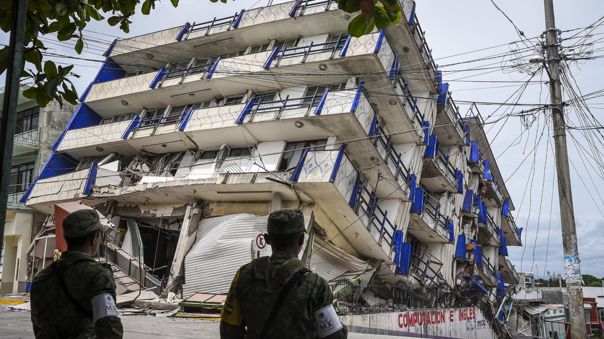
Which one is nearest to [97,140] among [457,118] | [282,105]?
[282,105]

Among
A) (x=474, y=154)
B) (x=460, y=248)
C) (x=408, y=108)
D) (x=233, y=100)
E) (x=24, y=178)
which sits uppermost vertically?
(x=474, y=154)

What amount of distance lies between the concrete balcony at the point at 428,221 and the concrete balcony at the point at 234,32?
765cm

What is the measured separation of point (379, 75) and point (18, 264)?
17.7m

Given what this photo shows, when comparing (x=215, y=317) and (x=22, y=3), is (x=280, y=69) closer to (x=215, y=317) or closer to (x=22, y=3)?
(x=215, y=317)

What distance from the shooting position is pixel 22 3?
2295 millimetres

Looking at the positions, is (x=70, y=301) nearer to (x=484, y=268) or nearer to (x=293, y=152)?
(x=293, y=152)

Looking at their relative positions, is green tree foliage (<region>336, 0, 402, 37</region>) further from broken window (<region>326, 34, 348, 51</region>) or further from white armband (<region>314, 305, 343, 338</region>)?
broken window (<region>326, 34, 348, 51</region>)

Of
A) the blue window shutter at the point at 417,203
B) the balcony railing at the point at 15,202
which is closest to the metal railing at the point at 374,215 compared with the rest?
the blue window shutter at the point at 417,203

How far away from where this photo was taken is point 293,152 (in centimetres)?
1786

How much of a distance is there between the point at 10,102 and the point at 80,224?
1.01 meters

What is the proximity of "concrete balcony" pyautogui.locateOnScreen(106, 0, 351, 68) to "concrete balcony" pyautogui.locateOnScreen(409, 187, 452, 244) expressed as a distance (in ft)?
25.1

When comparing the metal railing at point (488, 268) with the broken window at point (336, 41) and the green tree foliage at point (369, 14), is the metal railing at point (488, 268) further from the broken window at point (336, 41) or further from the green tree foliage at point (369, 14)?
the green tree foliage at point (369, 14)

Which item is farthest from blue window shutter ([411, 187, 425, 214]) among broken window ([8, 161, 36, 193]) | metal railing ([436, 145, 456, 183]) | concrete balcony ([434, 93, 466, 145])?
broken window ([8, 161, 36, 193])

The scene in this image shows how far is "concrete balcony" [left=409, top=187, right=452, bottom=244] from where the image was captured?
810 inches
